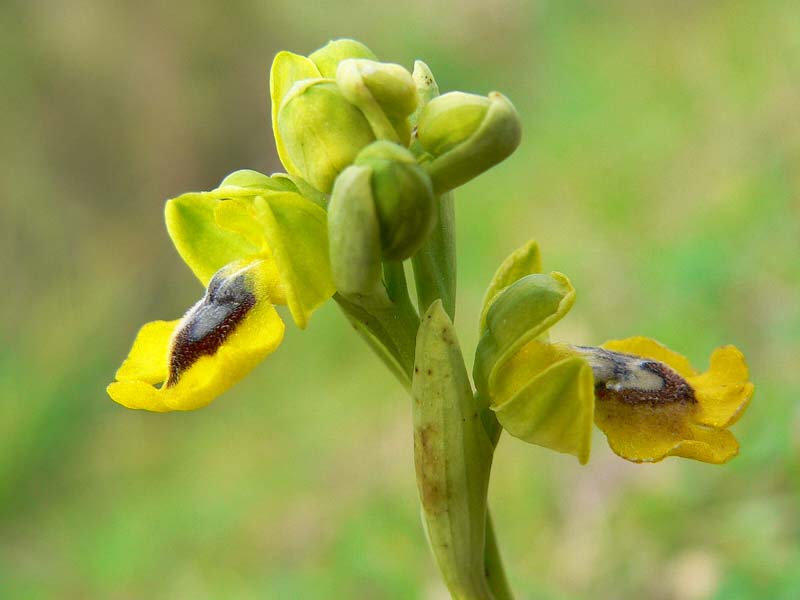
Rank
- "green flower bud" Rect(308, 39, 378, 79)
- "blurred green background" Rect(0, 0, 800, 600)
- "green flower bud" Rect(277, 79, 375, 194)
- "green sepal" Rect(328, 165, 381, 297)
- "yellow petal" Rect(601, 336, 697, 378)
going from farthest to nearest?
"blurred green background" Rect(0, 0, 800, 600) < "yellow petal" Rect(601, 336, 697, 378) < "green flower bud" Rect(308, 39, 378, 79) < "green flower bud" Rect(277, 79, 375, 194) < "green sepal" Rect(328, 165, 381, 297)

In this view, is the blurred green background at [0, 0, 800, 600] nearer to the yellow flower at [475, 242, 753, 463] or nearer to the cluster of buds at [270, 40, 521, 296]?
the yellow flower at [475, 242, 753, 463]

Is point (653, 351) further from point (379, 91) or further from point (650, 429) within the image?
point (379, 91)

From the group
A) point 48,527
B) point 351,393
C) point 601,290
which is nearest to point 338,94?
point 601,290

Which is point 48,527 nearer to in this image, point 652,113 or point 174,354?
point 652,113

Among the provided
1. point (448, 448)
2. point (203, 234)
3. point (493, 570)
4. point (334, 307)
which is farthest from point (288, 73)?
point (334, 307)

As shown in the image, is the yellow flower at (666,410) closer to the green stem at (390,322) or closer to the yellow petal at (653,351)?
the yellow petal at (653,351)

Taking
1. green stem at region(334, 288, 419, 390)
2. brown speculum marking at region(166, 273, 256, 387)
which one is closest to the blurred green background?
green stem at region(334, 288, 419, 390)
